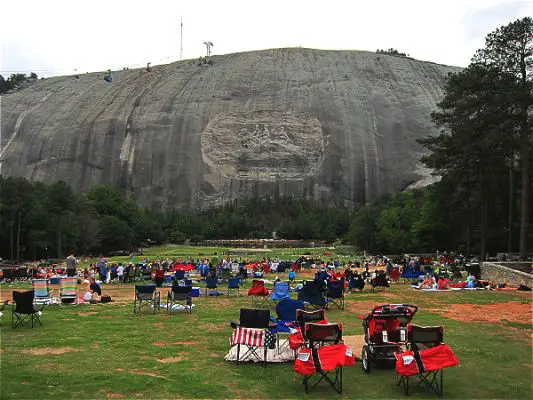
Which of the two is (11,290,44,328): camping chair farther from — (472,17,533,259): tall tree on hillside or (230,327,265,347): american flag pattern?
(472,17,533,259): tall tree on hillside

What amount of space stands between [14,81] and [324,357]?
547 ft

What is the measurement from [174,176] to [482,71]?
242ft

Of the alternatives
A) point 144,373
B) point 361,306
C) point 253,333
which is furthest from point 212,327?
point 361,306

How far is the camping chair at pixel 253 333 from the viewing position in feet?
29.3

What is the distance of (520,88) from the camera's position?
27875 millimetres

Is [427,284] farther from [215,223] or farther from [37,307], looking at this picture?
[215,223]

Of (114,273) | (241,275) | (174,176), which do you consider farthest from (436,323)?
(174,176)

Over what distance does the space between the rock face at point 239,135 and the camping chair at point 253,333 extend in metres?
86.7

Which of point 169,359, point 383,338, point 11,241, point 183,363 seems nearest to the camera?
point 383,338

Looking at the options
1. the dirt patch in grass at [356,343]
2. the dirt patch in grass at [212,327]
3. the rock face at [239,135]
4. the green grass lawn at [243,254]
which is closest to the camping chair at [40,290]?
the dirt patch in grass at [212,327]

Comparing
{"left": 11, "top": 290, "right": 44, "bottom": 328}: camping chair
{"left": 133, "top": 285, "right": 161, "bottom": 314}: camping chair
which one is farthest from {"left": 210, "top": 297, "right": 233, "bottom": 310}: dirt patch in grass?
{"left": 11, "top": 290, "right": 44, "bottom": 328}: camping chair

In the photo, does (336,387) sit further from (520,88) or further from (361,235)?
(361,235)

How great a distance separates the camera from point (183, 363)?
8711 millimetres

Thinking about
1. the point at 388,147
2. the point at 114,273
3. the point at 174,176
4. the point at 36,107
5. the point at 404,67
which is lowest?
the point at 114,273
